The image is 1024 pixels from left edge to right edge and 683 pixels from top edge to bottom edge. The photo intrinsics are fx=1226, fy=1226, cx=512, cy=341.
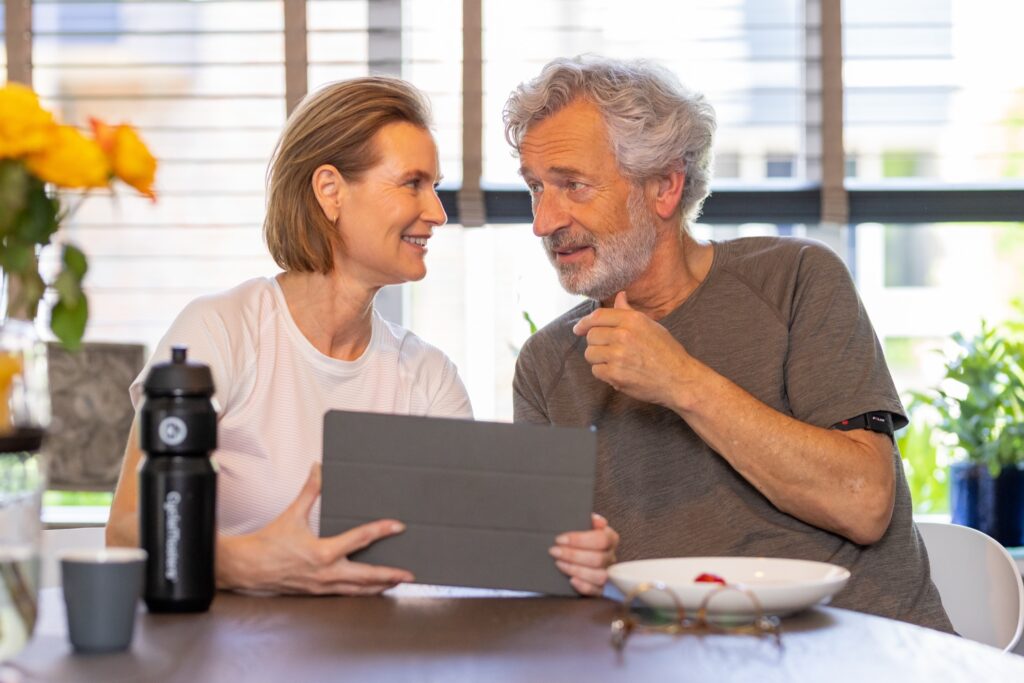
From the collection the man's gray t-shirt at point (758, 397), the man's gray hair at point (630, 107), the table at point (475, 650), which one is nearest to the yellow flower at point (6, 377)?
the table at point (475, 650)

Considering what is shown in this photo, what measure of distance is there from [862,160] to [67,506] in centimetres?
256

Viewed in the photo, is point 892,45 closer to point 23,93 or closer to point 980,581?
point 980,581

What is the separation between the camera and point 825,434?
1829 millimetres

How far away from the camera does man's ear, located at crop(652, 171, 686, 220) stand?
223 centimetres

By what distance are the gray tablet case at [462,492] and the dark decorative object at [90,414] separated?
2202 millimetres

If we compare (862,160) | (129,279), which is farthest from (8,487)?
(862,160)

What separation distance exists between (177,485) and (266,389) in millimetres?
580

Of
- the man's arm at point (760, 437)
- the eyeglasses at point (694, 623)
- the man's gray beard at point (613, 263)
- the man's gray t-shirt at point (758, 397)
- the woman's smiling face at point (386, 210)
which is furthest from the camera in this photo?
the man's gray beard at point (613, 263)

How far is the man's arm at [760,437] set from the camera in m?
1.81

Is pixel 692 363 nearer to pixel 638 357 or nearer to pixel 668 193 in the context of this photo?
pixel 638 357

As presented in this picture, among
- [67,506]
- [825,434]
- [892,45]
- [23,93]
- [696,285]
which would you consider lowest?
[67,506]

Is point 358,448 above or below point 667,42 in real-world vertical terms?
below

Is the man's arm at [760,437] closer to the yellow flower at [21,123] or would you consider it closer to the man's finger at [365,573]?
the man's finger at [365,573]

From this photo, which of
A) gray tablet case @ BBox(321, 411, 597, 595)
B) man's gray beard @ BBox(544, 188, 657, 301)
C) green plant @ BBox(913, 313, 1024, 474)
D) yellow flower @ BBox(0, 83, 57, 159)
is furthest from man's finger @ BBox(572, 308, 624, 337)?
green plant @ BBox(913, 313, 1024, 474)
